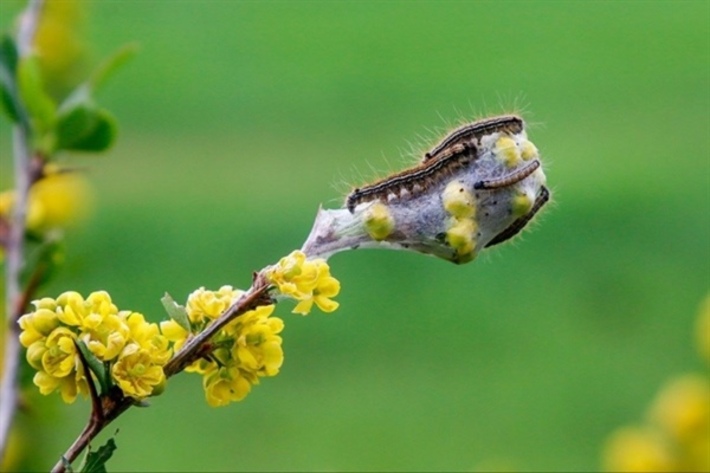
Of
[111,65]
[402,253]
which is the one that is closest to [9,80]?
[111,65]

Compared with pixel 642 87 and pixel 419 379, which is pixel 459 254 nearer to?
pixel 419 379

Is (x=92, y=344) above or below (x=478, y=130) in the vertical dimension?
below

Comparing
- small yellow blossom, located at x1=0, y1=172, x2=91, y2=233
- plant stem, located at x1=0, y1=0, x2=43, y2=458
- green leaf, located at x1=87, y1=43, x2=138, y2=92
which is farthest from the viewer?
small yellow blossom, located at x1=0, y1=172, x2=91, y2=233

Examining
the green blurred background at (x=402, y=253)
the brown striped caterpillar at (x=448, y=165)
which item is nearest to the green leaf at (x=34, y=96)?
the brown striped caterpillar at (x=448, y=165)

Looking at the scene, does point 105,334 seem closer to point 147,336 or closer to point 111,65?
point 147,336

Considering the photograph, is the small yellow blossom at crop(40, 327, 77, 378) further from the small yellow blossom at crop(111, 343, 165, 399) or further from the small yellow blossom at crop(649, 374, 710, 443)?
the small yellow blossom at crop(649, 374, 710, 443)

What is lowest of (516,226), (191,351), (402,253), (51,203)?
A: (191,351)

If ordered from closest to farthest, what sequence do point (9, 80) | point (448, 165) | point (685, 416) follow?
point (448, 165) → point (9, 80) → point (685, 416)

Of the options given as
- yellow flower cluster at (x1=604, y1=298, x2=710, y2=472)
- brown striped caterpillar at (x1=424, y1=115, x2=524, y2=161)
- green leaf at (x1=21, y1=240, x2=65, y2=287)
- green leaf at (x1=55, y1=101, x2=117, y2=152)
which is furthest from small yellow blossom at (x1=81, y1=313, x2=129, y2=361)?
yellow flower cluster at (x1=604, y1=298, x2=710, y2=472)
